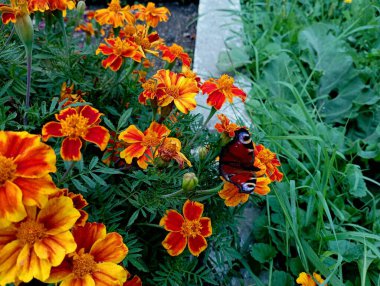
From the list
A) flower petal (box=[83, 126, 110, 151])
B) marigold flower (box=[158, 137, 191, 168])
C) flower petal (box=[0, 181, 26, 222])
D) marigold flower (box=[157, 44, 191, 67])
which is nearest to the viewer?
flower petal (box=[0, 181, 26, 222])

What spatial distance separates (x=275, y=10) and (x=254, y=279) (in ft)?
6.01

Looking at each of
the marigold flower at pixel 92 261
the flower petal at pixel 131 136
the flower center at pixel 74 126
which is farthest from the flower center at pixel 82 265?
the flower petal at pixel 131 136

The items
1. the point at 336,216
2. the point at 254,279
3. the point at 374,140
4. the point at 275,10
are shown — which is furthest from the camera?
the point at 275,10

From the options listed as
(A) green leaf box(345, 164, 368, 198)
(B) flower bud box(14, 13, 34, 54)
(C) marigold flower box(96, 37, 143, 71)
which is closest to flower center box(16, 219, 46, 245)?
→ (B) flower bud box(14, 13, 34, 54)

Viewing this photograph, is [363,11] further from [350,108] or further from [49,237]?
[49,237]

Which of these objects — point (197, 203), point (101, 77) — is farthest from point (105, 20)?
point (197, 203)

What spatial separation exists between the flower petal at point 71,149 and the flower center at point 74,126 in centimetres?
1

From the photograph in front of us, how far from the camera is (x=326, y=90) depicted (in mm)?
2312

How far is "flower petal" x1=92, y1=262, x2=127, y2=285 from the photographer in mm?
885

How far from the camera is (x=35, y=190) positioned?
812mm

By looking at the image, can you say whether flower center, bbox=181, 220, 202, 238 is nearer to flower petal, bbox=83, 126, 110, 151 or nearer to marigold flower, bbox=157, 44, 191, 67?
flower petal, bbox=83, 126, 110, 151

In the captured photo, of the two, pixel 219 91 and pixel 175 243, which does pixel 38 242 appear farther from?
pixel 219 91

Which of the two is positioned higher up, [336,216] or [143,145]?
[143,145]

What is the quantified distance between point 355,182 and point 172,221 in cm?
88
